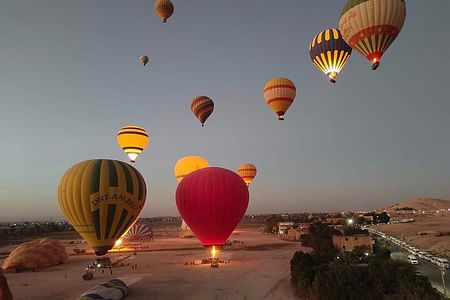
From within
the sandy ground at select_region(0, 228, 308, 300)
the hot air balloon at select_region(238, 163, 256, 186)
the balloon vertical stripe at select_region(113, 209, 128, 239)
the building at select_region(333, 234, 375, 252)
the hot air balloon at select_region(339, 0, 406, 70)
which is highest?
the hot air balloon at select_region(339, 0, 406, 70)

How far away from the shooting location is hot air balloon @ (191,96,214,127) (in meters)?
46.8

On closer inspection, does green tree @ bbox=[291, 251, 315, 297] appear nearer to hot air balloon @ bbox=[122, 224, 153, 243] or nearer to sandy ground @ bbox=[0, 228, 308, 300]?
sandy ground @ bbox=[0, 228, 308, 300]

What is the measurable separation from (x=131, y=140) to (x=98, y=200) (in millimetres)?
21888

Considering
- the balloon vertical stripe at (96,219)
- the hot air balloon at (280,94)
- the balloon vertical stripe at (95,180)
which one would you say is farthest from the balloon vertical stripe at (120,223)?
the hot air balloon at (280,94)

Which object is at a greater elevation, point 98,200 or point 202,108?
point 202,108

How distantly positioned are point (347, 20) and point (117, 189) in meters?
20.6

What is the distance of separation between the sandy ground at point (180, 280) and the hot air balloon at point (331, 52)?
19.1 metres

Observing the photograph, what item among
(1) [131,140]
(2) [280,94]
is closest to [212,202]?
(2) [280,94]

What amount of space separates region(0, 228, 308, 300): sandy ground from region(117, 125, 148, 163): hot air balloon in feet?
44.3

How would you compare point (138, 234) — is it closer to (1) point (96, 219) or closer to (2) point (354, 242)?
(2) point (354, 242)

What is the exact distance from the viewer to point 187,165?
57.9 metres

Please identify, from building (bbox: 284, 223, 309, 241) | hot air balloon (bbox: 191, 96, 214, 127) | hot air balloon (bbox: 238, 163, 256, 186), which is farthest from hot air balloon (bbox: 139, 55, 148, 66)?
building (bbox: 284, 223, 309, 241)

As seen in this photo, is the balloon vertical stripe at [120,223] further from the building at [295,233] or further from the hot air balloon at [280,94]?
the building at [295,233]

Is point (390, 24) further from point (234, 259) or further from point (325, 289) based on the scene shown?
point (234, 259)
